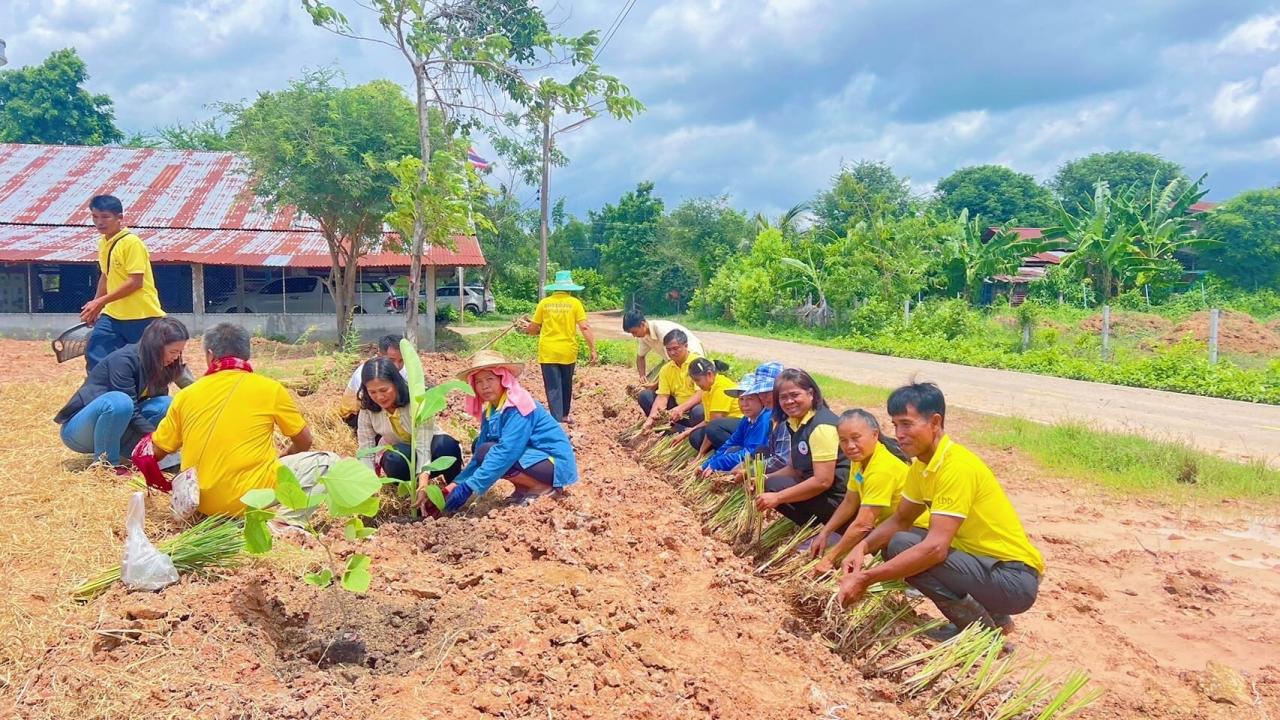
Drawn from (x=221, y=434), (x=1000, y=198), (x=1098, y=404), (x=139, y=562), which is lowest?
(x=1098, y=404)

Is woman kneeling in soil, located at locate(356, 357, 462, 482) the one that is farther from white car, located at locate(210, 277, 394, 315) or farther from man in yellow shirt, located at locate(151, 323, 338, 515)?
white car, located at locate(210, 277, 394, 315)

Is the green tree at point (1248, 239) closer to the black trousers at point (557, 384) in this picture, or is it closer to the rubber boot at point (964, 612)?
the black trousers at point (557, 384)

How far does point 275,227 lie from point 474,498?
54.2 feet

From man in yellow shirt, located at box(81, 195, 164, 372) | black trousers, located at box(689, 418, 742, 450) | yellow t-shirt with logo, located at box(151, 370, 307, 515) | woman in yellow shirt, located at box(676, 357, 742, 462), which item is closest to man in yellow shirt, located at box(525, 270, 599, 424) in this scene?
woman in yellow shirt, located at box(676, 357, 742, 462)

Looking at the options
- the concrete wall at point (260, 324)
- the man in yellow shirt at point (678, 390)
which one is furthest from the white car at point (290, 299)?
the man in yellow shirt at point (678, 390)

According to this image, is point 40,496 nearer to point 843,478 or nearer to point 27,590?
point 27,590

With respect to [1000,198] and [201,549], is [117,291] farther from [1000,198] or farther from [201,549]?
[1000,198]

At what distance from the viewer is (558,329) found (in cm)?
720

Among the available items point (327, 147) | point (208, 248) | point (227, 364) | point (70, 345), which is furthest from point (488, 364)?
point (208, 248)

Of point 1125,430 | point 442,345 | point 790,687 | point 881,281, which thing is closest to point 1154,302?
point 881,281

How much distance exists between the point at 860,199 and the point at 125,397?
21333 millimetres

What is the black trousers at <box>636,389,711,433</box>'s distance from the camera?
20.5 feet

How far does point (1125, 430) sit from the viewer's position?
818cm

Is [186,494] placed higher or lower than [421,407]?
lower
